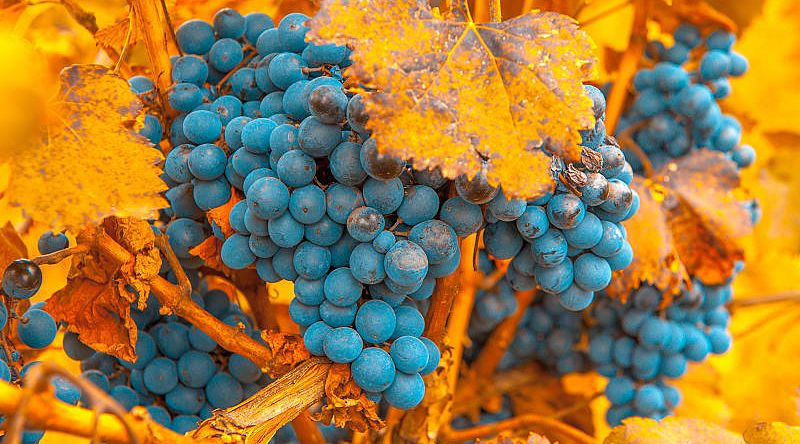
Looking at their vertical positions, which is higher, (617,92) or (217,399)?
(617,92)

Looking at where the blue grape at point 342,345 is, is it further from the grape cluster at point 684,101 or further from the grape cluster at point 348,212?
the grape cluster at point 684,101

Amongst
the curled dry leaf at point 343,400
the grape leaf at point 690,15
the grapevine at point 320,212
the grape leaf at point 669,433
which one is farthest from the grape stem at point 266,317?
the grape leaf at point 690,15

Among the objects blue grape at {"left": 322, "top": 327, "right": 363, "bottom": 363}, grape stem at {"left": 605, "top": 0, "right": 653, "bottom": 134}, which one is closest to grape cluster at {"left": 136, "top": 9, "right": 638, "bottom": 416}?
blue grape at {"left": 322, "top": 327, "right": 363, "bottom": 363}

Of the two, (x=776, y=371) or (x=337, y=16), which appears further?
(x=776, y=371)

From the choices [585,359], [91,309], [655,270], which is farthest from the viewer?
[585,359]

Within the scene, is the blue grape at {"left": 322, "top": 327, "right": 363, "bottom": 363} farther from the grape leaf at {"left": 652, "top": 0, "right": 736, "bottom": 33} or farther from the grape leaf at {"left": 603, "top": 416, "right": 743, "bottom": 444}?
the grape leaf at {"left": 652, "top": 0, "right": 736, "bottom": 33}

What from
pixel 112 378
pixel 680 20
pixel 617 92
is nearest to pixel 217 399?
pixel 112 378

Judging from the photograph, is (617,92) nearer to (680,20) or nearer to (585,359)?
(680,20)

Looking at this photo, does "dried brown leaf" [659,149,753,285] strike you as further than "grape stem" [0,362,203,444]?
Yes
